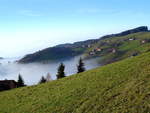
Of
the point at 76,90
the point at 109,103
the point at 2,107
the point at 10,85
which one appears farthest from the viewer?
the point at 10,85

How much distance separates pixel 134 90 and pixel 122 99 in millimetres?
1606

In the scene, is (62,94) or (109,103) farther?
(62,94)

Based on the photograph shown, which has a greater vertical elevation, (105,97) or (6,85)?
(105,97)

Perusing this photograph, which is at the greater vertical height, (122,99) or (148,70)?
(148,70)

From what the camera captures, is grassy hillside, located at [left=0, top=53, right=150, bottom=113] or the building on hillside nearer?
grassy hillside, located at [left=0, top=53, right=150, bottom=113]

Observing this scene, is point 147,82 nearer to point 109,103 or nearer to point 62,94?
point 109,103

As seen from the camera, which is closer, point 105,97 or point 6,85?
point 105,97

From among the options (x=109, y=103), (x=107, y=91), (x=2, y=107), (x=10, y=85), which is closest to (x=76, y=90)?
A: (x=107, y=91)

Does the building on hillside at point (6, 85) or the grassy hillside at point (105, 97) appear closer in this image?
the grassy hillside at point (105, 97)

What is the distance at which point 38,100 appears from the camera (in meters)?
20.7

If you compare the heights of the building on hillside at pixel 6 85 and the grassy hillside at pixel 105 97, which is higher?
the grassy hillside at pixel 105 97

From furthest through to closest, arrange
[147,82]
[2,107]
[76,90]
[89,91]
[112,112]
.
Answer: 1. [2,107]
2. [76,90]
3. [89,91]
4. [147,82]
5. [112,112]

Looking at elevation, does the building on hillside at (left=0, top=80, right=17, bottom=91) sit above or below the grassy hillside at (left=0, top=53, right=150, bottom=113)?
below

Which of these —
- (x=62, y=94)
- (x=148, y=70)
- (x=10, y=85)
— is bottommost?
(x=10, y=85)
